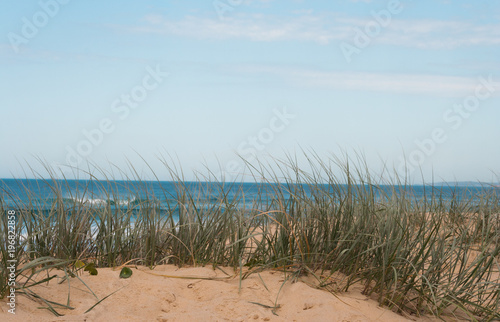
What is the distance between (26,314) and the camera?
219 centimetres

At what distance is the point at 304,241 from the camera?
2.84 meters

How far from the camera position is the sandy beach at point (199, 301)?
229cm

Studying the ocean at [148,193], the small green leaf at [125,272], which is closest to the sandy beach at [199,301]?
the small green leaf at [125,272]

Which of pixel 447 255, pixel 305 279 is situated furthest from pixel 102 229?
pixel 447 255

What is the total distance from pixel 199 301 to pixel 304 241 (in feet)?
2.53

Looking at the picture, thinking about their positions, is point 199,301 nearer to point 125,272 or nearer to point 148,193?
point 125,272

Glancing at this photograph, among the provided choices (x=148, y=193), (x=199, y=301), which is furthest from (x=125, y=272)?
(x=148, y=193)

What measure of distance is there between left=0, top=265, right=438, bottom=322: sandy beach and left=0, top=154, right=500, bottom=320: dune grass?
119 millimetres

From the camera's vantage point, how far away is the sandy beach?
7.52 ft

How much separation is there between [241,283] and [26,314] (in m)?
1.18

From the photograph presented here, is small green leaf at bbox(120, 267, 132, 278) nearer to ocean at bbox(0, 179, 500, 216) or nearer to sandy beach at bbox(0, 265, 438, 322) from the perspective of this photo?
sandy beach at bbox(0, 265, 438, 322)

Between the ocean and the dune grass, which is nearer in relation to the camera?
the dune grass

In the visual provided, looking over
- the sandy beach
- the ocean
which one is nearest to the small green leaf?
the sandy beach

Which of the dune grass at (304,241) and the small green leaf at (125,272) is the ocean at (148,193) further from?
the small green leaf at (125,272)
